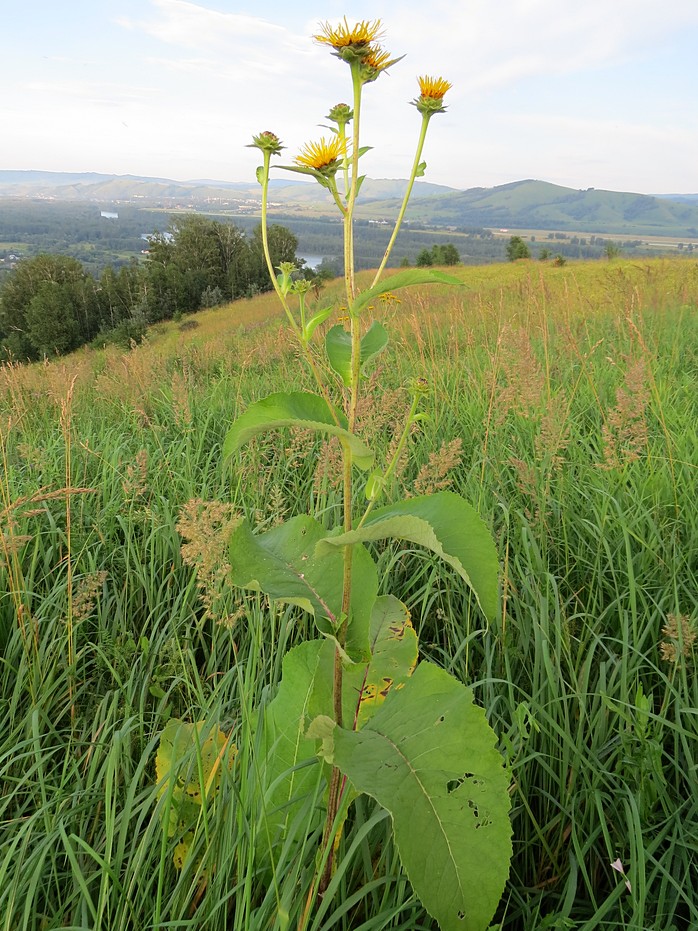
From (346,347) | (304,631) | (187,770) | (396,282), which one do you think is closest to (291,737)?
(187,770)

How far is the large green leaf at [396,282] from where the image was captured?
74 centimetres

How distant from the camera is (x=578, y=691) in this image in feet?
4.44

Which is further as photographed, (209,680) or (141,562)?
(141,562)

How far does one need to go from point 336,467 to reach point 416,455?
0.73 meters

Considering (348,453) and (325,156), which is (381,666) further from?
(325,156)

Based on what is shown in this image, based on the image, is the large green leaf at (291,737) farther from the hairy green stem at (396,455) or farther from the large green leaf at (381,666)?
the hairy green stem at (396,455)

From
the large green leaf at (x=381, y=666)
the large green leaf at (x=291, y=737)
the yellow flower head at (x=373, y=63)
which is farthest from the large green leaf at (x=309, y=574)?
the yellow flower head at (x=373, y=63)

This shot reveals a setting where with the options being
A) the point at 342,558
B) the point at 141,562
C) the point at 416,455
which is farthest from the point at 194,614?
the point at 416,455

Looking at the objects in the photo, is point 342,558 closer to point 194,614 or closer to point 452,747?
point 452,747

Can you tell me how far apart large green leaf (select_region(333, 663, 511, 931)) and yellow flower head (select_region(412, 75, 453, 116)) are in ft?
3.17

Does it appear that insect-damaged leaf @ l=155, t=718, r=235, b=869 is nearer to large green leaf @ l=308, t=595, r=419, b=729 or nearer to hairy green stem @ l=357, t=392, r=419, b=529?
large green leaf @ l=308, t=595, r=419, b=729

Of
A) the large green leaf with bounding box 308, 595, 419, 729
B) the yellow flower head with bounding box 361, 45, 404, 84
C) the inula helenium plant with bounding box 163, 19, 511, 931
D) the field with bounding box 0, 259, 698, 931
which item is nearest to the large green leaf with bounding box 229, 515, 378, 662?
the inula helenium plant with bounding box 163, 19, 511, 931

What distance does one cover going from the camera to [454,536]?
2.76ft

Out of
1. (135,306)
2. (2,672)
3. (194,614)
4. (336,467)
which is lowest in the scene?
(135,306)
